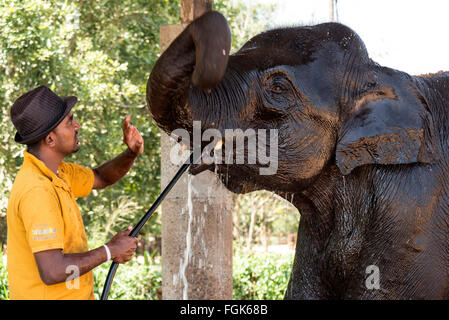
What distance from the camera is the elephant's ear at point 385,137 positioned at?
1651 millimetres

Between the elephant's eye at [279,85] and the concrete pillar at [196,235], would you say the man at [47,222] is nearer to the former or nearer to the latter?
the elephant's eye at [279,85]

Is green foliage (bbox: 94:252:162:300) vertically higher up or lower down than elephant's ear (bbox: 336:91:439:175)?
lower down

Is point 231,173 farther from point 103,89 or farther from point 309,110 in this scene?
point 103,89

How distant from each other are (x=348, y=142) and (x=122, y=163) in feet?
4.30

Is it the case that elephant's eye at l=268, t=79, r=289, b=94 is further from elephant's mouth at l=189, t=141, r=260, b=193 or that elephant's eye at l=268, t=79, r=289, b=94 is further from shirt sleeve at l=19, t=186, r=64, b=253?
shirt sleeve at l=19, t=186, r=64, b=253

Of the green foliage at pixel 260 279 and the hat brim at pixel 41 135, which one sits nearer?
the hat brim at pixel 41 135

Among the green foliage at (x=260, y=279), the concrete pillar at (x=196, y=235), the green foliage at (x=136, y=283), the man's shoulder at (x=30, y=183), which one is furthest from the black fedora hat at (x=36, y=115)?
the green foliage at (x=260, y=279)

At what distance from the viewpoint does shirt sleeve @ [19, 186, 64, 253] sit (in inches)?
79.0

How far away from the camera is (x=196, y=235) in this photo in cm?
462

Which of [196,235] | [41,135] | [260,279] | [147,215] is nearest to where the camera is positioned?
[147,215]

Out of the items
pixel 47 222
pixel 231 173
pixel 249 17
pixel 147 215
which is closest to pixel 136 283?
pixel 47 222

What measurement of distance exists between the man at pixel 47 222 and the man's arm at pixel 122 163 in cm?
31

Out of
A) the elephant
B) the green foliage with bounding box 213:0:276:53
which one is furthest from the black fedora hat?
the green foliage with bounding box 213:0:276:53

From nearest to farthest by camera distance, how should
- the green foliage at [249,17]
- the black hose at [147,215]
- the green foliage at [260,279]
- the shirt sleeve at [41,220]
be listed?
1. the black hose at [147,215]
2. the shirt sleeve at [41,220]
3. the green foliage at [260,279]
4. the green foliage at [249,17]
